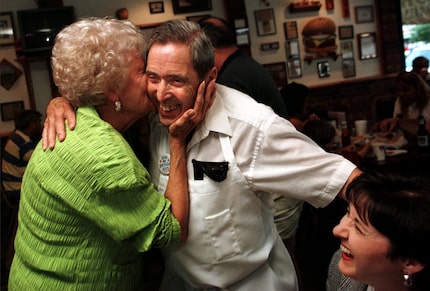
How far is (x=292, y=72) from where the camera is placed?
23.0 ft

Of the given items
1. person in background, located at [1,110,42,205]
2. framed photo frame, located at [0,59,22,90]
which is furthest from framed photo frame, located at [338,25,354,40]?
person in background, located at [1,110,42,205]

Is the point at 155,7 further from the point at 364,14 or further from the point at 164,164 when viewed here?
the point at 164,164

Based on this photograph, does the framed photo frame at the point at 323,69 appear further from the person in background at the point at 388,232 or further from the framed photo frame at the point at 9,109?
the person in background at the point at 388,232

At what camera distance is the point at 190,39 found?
140cm

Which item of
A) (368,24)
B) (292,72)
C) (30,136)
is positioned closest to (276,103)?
(30,136)

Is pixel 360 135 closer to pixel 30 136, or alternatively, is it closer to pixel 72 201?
pixel 30 136

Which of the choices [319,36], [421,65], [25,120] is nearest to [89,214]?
[25,120]

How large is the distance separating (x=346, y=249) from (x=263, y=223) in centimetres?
34

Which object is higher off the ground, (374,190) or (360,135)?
(374,190)

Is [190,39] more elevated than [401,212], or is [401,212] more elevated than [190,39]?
[190,39]

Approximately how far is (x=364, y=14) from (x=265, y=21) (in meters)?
1.64

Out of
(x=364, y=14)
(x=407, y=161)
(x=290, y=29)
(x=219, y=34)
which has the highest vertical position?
(x=364, y=14)

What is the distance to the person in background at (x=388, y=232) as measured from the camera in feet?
3.65

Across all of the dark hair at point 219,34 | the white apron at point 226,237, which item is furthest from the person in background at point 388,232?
the dark hair at point 219,34
